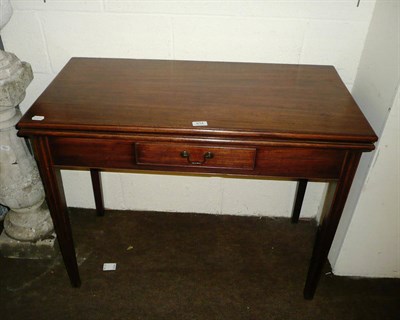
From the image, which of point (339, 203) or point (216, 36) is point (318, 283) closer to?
point (339, 203)

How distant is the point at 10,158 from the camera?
150 centimetres

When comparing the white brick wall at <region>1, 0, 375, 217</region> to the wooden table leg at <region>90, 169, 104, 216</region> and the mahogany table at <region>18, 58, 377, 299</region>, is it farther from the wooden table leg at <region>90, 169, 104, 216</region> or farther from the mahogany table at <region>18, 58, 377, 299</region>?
the wooden table leg at <region>90, 169, 104, 216</region>

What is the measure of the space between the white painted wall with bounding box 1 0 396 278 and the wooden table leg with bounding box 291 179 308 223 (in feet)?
0.94

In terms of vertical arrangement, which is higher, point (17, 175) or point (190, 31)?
point (190, 31)

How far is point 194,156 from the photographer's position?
1185 millimetres

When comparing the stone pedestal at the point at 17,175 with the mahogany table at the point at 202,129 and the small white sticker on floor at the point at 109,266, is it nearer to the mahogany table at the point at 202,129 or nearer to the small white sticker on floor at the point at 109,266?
the mahogany table at the point at 202,129

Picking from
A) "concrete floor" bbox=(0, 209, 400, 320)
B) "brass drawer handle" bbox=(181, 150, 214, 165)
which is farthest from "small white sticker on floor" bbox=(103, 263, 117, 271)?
"brass drawer handle" bbox=(181, 150, 214, 165)

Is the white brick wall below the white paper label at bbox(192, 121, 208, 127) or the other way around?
the other way around

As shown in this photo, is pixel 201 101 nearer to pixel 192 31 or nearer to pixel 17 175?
pixel 192 31

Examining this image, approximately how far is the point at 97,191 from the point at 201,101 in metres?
0.90

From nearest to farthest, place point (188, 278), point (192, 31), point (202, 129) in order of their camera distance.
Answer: point (202, 129) < point (192, 31) < point (188, 278)

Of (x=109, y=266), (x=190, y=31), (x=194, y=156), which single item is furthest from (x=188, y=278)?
(x=190, y=31)

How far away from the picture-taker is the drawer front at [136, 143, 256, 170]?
45.9 inches

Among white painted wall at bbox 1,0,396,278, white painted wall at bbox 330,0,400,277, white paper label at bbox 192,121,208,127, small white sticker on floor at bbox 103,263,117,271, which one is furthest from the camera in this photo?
small white sticker on floor at bbox 103,263,117,271
